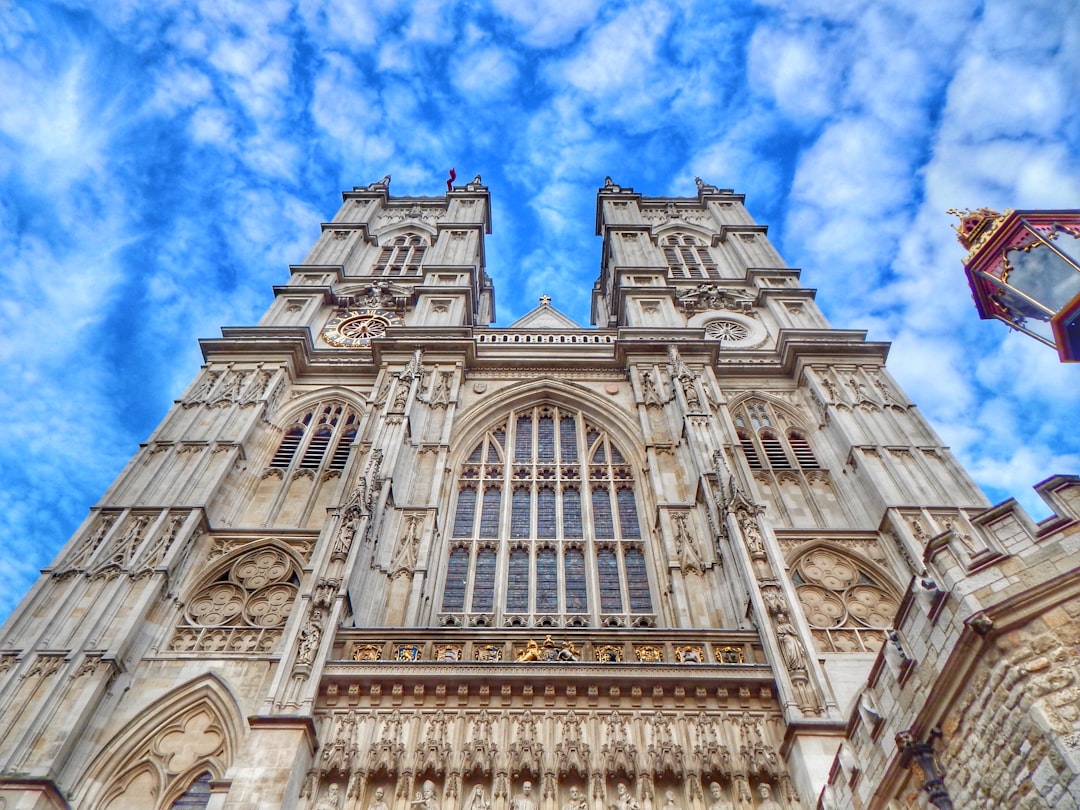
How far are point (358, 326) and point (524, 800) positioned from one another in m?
19.1

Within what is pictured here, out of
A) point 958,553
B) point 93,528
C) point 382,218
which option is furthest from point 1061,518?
point 382,218

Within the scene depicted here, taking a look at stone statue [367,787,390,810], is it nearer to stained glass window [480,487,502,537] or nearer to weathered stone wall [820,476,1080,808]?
weathered stone wall [820,476,1080,808]

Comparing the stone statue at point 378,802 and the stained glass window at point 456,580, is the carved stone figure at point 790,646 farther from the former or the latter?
the stained glass window at point 456,580

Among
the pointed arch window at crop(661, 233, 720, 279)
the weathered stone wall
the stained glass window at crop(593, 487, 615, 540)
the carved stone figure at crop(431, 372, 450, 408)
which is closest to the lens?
the weathered stone wall

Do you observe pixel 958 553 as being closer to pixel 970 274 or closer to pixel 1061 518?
pixel 1061 518

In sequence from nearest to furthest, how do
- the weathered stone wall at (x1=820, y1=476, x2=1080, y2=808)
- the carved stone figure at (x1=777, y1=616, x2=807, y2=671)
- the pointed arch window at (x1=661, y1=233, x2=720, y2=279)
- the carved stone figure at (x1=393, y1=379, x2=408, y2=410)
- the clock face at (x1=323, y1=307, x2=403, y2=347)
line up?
the weathered stone wall at (x1=820, y1=476, x2=1080, y2=808)
the carved stone figure at (x1=777, y1=616, x2=807, y2=671)
the carved stone figure at (x1=393, y1=379, x2=408, y2=410)
the clock face at (x1=323, y1=307, x2=403, y2=347)
the pointed arch window at (x1=661, y1=233, x2=720, y2=279)

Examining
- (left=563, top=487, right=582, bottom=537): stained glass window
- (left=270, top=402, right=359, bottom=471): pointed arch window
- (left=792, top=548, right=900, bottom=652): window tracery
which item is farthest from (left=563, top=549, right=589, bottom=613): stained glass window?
(left=270, top=402, right=359, bottom=471): pointed arch window

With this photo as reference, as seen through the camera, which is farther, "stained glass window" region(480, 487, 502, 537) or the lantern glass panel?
"stained glass window" region(480, 487, 502, 537)

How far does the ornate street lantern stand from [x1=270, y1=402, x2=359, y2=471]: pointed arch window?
1563cm

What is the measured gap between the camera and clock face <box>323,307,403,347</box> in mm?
26266

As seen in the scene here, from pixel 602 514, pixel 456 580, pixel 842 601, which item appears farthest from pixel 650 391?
pixel 456 580

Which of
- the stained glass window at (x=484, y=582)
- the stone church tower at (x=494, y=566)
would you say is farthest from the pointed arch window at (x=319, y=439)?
the stained glass window at (x=484, y=582)

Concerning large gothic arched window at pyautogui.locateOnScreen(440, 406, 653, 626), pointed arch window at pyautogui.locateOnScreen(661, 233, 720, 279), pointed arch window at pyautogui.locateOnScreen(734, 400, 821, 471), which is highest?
pointed arch window at pyautogui.locateOnScreen(661, 233, 720, 279)

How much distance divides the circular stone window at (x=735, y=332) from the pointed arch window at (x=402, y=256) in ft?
39.5
